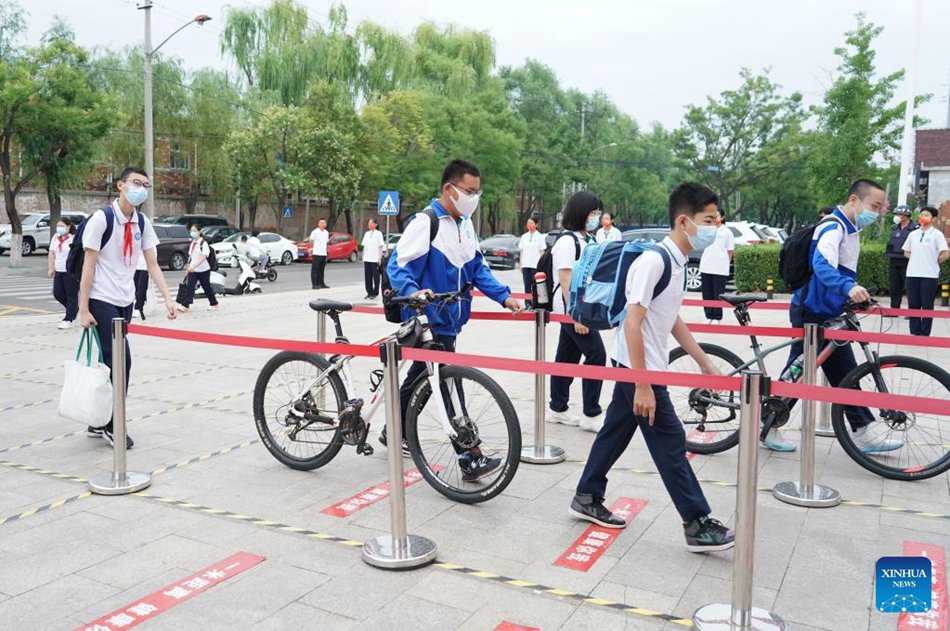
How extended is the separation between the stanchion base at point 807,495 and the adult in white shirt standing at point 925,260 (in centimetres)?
735

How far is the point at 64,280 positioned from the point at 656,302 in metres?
11.7

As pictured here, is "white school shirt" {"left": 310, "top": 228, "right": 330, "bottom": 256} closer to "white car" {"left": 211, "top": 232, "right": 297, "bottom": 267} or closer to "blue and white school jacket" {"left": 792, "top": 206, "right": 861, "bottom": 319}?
"white car" {"left": 211, "top": 232, "right": 297, "bottom": 267}

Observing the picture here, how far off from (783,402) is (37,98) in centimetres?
2600

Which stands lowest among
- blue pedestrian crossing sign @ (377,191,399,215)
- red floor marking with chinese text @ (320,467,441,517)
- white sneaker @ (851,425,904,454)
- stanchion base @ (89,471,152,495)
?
red floor marking with chinese text @ (320,467,441,517)

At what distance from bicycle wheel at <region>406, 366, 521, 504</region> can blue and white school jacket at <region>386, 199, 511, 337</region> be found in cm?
55

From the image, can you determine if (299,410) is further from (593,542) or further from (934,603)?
(934,603)

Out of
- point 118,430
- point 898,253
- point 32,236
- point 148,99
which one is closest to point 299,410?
point 118,430

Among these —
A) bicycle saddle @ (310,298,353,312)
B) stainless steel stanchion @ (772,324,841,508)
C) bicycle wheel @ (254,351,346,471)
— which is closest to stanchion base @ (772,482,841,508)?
stainless steel stanchion @ (772,324,841,508)

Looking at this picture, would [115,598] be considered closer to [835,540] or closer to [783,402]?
[835,540]

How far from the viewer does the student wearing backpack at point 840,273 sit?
5500mm

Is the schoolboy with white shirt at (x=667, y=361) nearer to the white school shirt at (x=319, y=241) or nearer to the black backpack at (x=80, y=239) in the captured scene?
the black backpack at (x=80, y=239)

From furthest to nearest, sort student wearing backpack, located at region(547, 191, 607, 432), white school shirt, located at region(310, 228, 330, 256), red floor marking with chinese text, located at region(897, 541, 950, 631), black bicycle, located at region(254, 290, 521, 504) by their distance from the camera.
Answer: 1. white school shirt, located at region(310, 228, 330, 256)
2. student wearing backpack, located at region(547, 191, 607, 432)
3. black bicycle, located at region(254, 290, 521, 504)
4. red floor marking with chinese text, located at region(897, 541, 950, 631)

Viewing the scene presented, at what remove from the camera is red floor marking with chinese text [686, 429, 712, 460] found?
5.79 metres

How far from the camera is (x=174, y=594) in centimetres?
364
